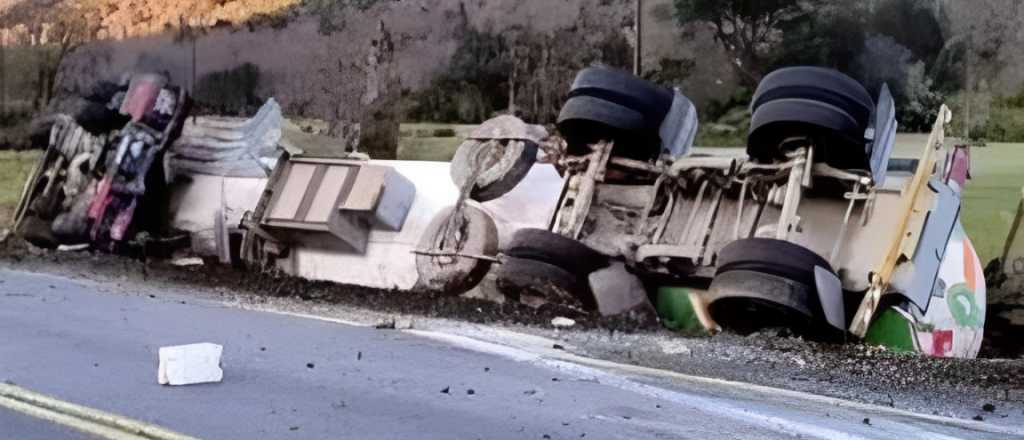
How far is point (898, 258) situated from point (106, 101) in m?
11.4

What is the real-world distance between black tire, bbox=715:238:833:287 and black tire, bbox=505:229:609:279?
63.9 inches

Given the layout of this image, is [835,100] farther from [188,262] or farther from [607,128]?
[188,262]

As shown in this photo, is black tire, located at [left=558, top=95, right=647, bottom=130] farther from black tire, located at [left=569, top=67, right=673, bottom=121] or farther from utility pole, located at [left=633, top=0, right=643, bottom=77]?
utility pole, located at [left=633, top=0, right=643, bottom=77]

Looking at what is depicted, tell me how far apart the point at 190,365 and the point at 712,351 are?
403 cm

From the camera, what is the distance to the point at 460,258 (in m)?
12.4

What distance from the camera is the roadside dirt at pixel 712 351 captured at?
315 inches

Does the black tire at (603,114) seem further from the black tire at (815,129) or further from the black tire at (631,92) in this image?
the black tire at (815,129)

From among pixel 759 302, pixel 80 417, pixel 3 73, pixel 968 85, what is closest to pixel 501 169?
pixel 759 302

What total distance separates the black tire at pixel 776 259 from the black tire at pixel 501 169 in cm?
294

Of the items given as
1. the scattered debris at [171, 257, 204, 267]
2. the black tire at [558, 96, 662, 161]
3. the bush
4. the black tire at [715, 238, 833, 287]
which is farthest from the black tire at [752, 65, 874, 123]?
the scattered debris at [171, 257, 204, 267]

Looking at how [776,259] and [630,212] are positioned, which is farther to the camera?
[630,212]

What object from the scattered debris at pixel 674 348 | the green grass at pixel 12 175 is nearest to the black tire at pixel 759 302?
the scattered debris at pixel 674 348

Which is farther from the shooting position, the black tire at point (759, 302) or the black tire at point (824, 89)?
the black tire at point (824, 89)

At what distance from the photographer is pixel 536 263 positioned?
11195 millimetres
